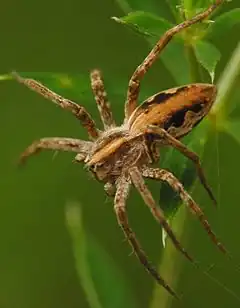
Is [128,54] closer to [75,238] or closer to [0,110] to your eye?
[0,110]

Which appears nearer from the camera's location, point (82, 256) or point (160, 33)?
point (160, 33)

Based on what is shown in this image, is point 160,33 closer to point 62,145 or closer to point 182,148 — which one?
point 182,148

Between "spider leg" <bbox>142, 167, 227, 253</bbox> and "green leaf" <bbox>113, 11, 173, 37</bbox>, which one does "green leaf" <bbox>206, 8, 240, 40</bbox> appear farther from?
"spider leg" <bbox>142, 167, 227, 253</bbox>

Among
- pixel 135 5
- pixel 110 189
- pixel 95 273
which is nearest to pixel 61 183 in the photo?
pixel 95 273

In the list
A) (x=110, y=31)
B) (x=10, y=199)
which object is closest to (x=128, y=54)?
(x=110, y=31)

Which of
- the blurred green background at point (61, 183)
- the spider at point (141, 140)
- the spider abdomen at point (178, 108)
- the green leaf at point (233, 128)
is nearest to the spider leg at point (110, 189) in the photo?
the spider at point (141, 140)

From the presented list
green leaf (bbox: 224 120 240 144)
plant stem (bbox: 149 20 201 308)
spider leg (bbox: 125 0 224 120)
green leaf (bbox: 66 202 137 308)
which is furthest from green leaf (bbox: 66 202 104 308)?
green leaf (bbox: 224 120 240 144)

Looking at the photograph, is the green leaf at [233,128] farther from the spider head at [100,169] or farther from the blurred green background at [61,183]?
the blurred green background at [61,183]
